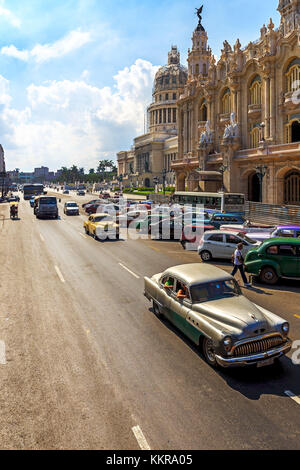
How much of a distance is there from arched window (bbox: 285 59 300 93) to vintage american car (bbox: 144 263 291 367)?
36.9 meters

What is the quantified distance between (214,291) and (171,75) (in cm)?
13879

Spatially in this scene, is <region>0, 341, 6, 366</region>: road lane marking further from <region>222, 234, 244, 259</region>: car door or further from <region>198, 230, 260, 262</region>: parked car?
<region>222, 234, 244, 259</region>: car door

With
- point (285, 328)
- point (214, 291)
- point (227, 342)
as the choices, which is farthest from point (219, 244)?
point (227, 342)

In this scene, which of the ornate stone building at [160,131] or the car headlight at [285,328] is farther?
the ornate stone building at [160,131]

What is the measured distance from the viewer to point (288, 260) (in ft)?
47.2

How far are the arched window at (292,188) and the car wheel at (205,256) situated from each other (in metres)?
24.3

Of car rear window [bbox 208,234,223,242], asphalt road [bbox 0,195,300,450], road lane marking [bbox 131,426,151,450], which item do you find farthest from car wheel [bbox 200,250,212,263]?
road lane marking [bbox 131,426,151,450]

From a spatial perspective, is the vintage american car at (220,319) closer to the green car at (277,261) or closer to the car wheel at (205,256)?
the green car at (277,261)

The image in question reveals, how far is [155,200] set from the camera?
207 ft

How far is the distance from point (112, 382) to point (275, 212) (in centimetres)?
3092

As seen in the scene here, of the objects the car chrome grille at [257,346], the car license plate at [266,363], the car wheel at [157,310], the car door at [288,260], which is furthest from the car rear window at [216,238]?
the car license plate at [266,363]

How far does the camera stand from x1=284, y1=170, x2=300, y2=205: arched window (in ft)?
130

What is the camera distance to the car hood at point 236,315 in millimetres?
7672

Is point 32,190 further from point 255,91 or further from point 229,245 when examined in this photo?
point 229,245
